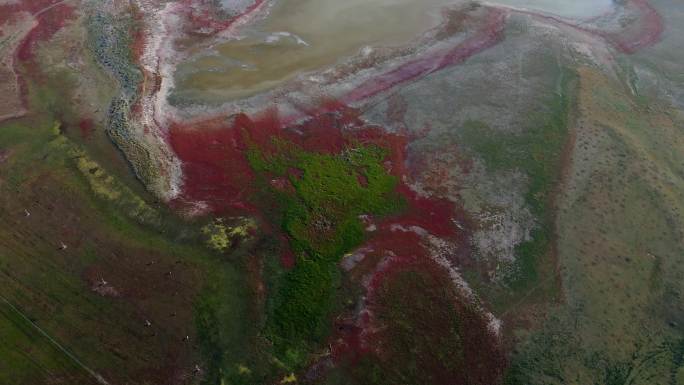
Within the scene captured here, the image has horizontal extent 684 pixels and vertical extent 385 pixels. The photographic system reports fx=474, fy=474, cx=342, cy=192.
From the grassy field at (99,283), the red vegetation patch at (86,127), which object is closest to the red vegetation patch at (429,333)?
the grassy field at (99,283)

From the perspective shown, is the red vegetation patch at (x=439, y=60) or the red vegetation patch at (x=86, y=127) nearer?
the red vegetation patch at (x=86, y=127)

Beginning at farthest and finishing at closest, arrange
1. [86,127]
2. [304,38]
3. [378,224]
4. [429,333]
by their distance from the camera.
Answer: [304,38] < [86,127] < [378,224] < [429,333]

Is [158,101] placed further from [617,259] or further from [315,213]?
[617,259]

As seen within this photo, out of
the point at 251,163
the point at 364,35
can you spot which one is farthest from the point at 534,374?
the point at 364,35

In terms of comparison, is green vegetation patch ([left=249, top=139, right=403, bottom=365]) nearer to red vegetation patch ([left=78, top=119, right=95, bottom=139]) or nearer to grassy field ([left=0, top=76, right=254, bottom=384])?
grassy field ([left=0, top=76, right=254, bottom=384])

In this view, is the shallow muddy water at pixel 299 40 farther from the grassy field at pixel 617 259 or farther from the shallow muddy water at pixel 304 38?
the grassy field at pixel 617 259

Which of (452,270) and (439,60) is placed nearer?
(452,270)

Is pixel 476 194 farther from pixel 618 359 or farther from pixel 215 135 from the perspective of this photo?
pixel 215 135

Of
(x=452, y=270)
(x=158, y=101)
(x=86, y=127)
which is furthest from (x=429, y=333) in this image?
(x=86, y=127)

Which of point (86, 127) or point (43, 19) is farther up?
point (43, 19)
